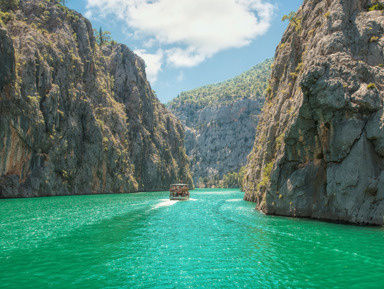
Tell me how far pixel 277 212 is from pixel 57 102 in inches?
2729

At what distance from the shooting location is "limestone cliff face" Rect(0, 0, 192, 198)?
216 ft

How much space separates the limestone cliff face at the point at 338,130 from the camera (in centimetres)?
2653

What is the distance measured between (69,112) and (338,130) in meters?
78.5

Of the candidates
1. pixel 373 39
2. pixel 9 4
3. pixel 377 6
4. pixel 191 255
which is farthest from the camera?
pixel 9 4

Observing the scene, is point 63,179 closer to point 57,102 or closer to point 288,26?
point 57,102

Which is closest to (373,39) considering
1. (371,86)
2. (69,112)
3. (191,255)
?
(371,86)

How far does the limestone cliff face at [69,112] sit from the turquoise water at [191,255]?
44821 mm

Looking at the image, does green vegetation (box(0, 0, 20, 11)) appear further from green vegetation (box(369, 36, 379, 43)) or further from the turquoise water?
green vegetation (box(369, 36, 379, 43))

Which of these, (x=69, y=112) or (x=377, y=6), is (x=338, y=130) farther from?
(x=69, y=112)

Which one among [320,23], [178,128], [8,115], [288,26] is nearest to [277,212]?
[320,23]

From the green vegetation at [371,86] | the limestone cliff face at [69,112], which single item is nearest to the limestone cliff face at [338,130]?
the green vegetation at [371,86]

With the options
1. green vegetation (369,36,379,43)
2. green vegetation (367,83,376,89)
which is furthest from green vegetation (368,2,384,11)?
green vegetation (367,83,376,89)

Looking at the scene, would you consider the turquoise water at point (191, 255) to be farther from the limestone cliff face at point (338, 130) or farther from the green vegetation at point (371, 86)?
the green vegetation at point (371, 86)

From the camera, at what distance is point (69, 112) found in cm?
8738
